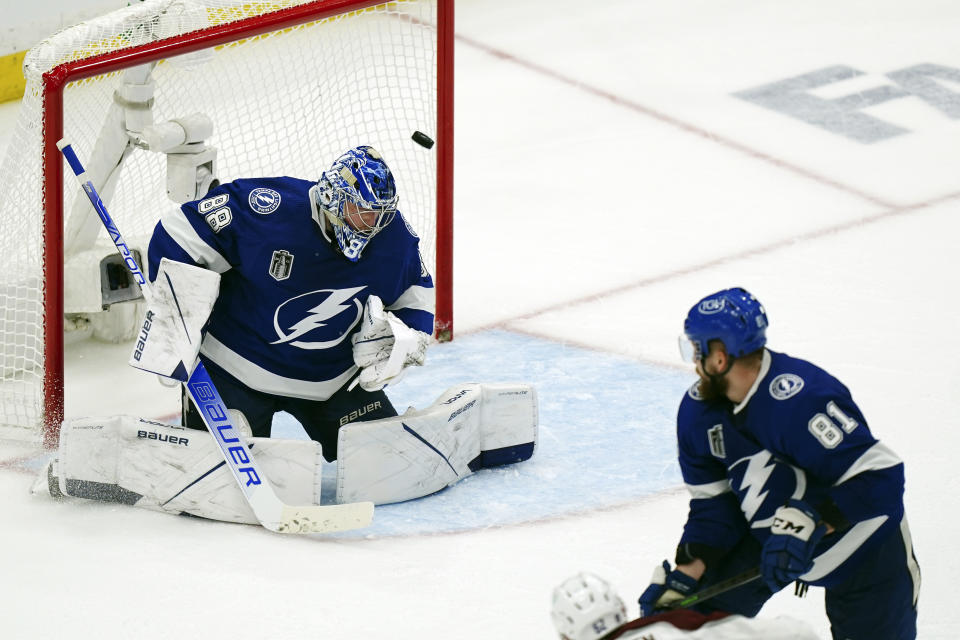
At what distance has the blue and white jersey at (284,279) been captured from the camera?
3.71 meters

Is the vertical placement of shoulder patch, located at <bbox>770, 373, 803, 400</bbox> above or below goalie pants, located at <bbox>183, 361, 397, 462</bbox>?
above

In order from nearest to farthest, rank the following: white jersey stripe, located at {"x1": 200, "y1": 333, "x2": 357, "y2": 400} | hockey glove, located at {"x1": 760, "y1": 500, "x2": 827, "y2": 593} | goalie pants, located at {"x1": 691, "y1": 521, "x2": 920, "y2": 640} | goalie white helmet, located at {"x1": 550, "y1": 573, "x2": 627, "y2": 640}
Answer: goalie white helmet, located at {"x1": 550, "y1": 573, "x2": 627, "y2": 640}, hockey glove, located at {"x1": 760, "y1": 500, "x2": 827, "y2": 593}, goalie pants, located at {"x1": 691, "y1": 521, "x2": 920, "y2": 640}, white jersey stripe, located at {"x1": 200, "y1": 333, "x2": 357, "y2": 400}

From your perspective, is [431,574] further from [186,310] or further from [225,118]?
[225,118]

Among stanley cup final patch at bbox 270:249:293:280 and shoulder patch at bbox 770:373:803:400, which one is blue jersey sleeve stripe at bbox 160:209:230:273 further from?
shoulder patch at bbox 770:373:803:400

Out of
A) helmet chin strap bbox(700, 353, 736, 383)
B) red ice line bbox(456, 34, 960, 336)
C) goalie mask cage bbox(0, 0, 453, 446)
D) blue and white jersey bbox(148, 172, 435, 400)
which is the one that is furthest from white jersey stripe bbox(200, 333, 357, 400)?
helmet chin strap bbox(700, 353, 736, 383)

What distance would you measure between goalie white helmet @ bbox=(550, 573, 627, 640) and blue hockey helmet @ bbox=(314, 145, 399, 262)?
1449 millimetres

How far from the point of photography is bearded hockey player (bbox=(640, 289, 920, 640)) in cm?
268

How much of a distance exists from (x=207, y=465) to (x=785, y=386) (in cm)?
150

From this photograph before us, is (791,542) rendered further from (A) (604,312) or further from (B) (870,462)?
(A) (604,312)

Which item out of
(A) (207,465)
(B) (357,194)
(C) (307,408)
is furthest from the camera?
(C) (307,408)

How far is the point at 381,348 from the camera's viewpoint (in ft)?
12.5

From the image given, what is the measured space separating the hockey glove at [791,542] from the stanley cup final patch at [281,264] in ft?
4.74

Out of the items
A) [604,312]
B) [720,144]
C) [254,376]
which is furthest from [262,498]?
[720,144]

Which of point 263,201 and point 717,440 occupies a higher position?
point 263,201
